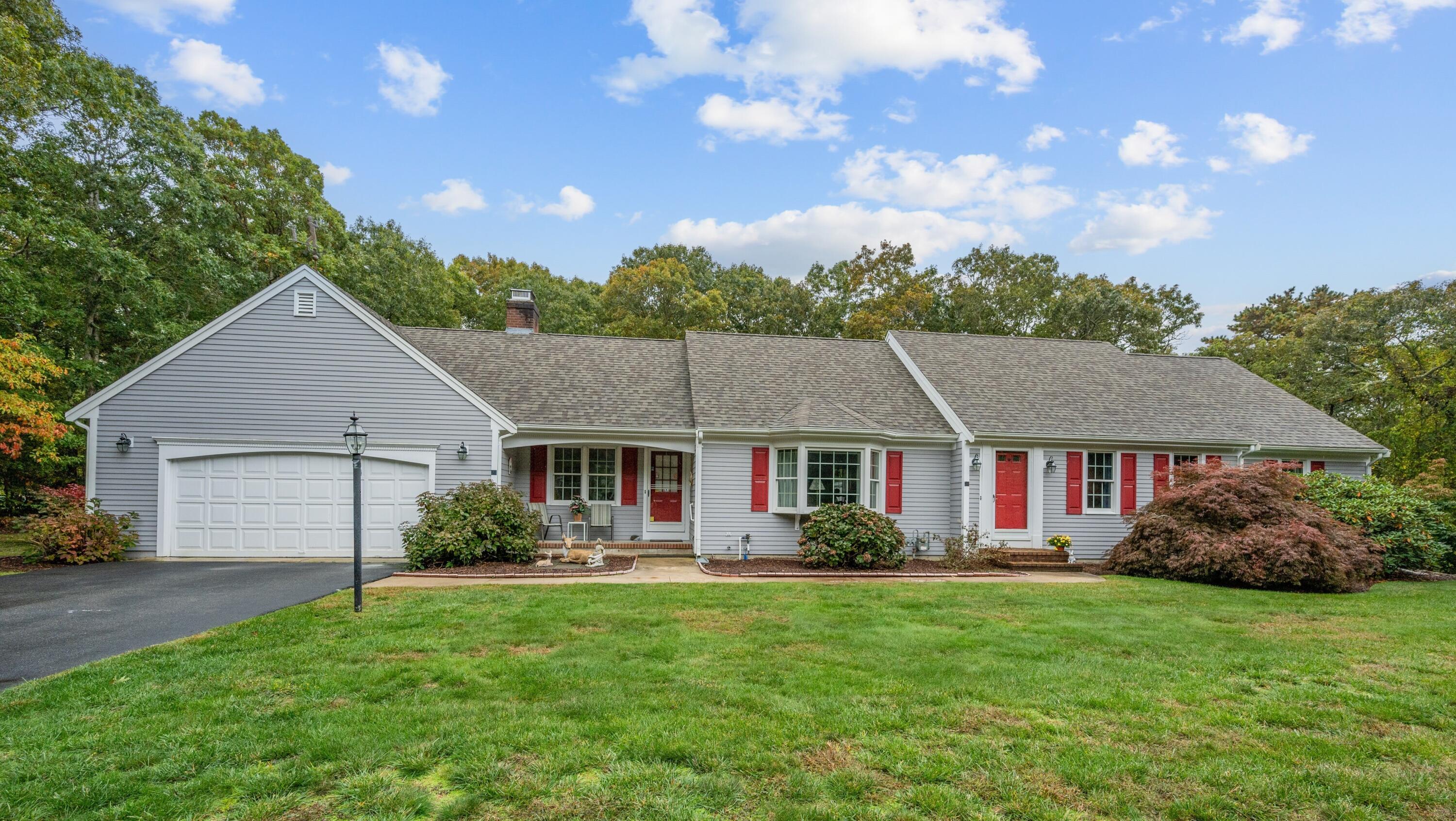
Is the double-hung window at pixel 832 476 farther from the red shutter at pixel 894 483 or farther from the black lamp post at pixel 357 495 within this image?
the black lamp post at pixel 357 495

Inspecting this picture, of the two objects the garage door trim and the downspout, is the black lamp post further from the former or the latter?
the downspout

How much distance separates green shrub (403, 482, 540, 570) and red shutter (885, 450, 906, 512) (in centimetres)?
728

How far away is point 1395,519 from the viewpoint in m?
12.7

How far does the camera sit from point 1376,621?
812cm

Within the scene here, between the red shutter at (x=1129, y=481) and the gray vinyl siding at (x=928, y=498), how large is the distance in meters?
3.80

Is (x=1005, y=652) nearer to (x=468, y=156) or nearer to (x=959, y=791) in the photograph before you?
(x=959, y=791)

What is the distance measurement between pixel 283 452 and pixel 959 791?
43.8 ft

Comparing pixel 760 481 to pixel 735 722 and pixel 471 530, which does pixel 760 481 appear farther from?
pixel 735 722

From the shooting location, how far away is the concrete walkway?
10.2 m

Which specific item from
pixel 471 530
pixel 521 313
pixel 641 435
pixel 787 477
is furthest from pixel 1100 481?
pixel 521 313

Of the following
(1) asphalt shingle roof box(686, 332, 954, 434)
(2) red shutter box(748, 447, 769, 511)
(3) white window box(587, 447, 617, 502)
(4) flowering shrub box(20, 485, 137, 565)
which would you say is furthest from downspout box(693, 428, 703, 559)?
(4) flowering shrub box(20, 485, 137, 565)

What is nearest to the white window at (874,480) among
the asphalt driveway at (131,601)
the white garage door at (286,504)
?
the white garage door at (286,504)

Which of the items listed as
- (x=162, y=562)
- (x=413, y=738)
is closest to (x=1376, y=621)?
(x=413, y=738)

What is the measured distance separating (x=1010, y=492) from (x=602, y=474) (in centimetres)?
905
